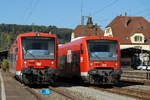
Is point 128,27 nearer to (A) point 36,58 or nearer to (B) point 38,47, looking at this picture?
(B) point 38,47

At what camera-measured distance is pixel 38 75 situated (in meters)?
16.8

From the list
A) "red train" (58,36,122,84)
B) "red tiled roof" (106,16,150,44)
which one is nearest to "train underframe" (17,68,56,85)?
"red train" (58,36,122,84)

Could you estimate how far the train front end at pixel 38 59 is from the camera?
55.3 ft

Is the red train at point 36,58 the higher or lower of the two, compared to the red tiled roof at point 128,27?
lower

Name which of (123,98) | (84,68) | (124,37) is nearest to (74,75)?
(84,68)

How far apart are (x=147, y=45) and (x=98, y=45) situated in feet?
177

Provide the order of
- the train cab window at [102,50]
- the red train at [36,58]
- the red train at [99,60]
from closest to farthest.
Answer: the red train at [36,58] → the red train at [99,60] → the train cab window at [102,50]

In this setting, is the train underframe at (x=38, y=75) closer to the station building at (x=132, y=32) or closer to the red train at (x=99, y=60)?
the red train at (x=99, y=60)

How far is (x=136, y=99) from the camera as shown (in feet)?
40.1

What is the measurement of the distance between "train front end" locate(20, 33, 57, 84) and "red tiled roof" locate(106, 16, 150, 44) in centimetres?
5400

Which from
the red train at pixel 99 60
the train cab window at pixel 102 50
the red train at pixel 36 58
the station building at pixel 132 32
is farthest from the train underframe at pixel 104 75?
the station building at pixel 132 32

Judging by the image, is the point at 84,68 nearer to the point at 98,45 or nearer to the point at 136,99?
the point at 98,45

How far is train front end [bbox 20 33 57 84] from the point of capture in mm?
16844

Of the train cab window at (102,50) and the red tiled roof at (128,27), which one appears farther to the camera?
the red tiled roof at (128,27)
